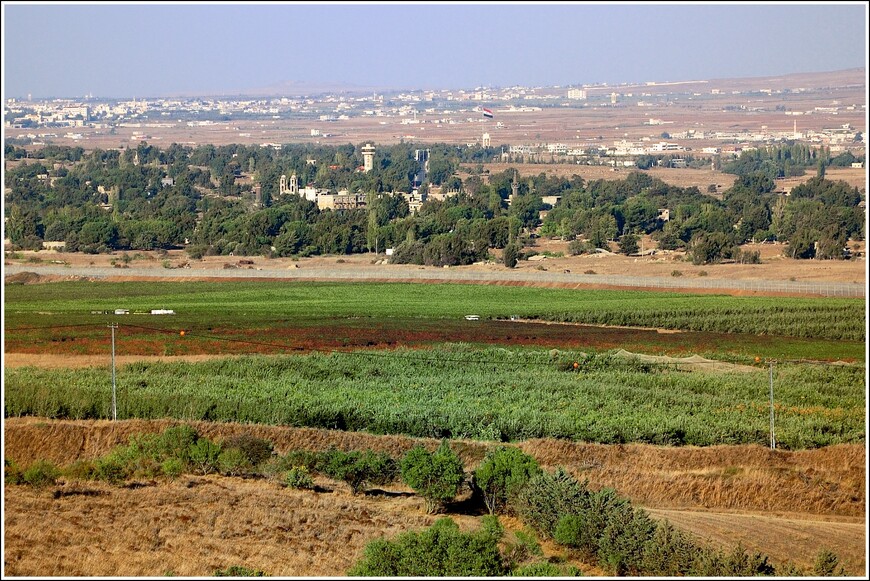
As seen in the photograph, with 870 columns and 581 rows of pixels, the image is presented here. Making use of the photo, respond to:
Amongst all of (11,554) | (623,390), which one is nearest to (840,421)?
(623,390)

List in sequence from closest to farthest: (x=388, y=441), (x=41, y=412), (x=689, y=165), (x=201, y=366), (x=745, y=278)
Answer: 1. (x=388, y=441)
2. (x=41, y=412)
3. (x=201, y=366)
4. (x=745, y=278)
5. (x=689, y=165)

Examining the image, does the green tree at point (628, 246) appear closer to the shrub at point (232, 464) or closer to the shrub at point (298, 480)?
the shrub at point (232, 464)

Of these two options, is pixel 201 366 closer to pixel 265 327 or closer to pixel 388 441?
pixel 265 327

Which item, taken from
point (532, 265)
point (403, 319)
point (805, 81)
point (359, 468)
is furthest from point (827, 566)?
point (805, 81)

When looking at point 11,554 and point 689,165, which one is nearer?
point 11,554

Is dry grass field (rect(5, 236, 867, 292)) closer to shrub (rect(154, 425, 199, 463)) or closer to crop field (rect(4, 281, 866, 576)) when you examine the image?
crop field (rect(4, 281, 866, 576))

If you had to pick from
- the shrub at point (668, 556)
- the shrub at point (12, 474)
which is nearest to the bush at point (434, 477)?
the shrub at point (668, 556)
